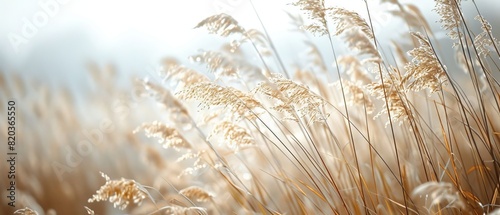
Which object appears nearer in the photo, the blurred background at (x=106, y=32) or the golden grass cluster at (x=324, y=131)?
the golden grass cluster at (x=324, y=131)

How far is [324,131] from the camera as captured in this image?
206 cm

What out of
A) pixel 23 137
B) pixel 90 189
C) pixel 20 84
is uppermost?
pixel 20 84

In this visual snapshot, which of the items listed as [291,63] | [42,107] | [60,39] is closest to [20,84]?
[42,107]

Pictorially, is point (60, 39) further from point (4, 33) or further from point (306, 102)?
point (306, 102)

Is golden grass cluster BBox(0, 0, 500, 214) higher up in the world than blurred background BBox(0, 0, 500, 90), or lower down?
lower down

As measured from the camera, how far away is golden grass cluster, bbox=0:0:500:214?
Answer: 54.5 inches

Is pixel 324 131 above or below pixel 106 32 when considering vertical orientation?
below

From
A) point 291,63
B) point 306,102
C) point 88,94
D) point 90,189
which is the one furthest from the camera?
point 88,94

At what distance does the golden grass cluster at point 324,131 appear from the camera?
1.38 metres

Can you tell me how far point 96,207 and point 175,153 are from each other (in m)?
0.61

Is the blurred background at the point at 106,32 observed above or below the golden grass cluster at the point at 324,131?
above

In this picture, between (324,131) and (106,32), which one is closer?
(324,131)

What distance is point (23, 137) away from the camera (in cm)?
307

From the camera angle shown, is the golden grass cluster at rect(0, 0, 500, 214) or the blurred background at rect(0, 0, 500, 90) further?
the blurred background at rect(0, 0, 500, 90)
